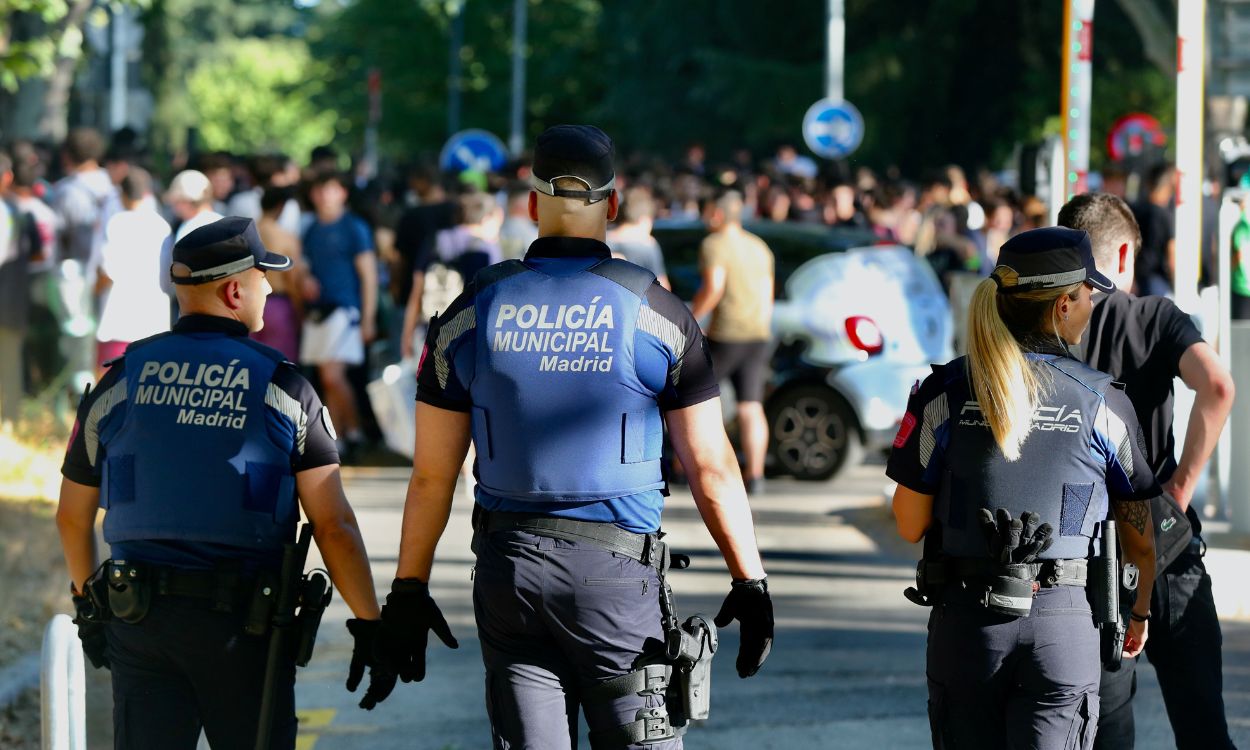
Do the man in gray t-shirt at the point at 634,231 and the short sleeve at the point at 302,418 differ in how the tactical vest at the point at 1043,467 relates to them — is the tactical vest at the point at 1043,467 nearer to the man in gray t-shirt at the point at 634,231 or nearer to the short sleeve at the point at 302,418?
the short sleeve at the point at 302,418

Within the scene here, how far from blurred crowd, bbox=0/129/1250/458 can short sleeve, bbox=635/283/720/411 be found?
6.43 meters

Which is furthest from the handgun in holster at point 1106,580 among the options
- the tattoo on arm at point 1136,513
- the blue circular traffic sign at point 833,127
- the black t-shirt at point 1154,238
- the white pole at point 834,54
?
the white pole at point 834,54

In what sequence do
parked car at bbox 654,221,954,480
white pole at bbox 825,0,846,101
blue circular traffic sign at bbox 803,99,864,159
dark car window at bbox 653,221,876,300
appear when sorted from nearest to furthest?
parked car at bbox 654,221,954,480, dark car window at bbox 653,221,876,300, blue circular traffic sign at bbox 803,99,864,159, white pole at bbox 825,0,846,101

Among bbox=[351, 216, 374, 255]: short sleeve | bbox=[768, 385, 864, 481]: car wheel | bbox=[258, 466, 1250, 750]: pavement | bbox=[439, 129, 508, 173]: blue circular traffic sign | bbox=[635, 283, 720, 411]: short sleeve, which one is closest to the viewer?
bbox=[635, 283, 720, 411]: short sleeve

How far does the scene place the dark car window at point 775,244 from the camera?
12.9 m

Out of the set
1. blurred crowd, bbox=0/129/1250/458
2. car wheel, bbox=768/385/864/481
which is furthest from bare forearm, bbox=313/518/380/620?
car wheel, bbox=768/385/864/481

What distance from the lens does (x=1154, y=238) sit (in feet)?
41.4

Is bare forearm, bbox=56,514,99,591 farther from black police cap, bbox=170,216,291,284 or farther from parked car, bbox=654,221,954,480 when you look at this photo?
parked car, bbox=654,221,954,480

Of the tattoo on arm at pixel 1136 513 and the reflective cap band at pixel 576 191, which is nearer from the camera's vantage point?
the reflective cap band at pixel 576 191

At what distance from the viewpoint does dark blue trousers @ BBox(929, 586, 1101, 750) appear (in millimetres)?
4172

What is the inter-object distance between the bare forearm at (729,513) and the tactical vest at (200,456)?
2.95 feet

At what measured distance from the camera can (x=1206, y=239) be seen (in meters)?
12.8

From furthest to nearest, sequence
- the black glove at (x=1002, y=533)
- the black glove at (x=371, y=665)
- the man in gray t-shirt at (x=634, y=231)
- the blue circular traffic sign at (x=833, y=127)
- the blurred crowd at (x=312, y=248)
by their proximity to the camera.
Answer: the blue circular traffic sign at (x=833, y=127)
the man in gray t-shirt at (x=634, y=231)
the blurred crowd at (x=312, y=248)
the black glove at (x=371, y=665)
the black glove at (x=1002, y=533)

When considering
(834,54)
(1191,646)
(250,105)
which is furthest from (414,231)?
(250,105)
